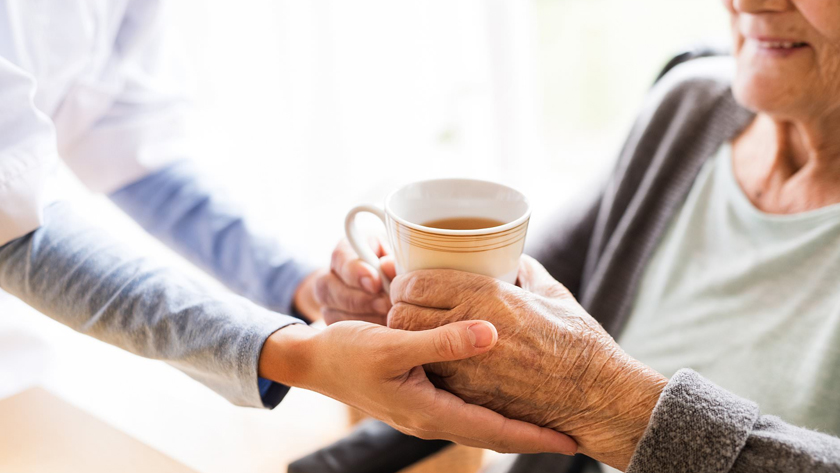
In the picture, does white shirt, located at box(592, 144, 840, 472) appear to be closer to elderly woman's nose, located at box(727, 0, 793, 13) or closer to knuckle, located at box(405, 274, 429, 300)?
elderly woman's nose, located at box(727, 0, 793, 13)

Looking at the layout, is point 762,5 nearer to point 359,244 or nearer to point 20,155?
point 359,244

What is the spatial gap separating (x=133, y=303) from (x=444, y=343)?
377mm

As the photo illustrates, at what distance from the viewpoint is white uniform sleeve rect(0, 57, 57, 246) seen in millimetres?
718

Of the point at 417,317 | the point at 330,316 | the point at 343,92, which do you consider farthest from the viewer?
the point at 343,92

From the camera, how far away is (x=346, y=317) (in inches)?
36.2

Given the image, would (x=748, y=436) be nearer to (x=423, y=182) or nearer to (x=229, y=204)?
(x=423, y=182)

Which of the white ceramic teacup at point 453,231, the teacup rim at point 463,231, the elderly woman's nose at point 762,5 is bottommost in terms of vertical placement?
the white ceramic teacup at point 453,231

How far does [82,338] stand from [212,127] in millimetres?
1145

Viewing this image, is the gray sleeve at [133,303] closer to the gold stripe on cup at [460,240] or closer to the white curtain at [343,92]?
the gold stripe on cup at [460,240]

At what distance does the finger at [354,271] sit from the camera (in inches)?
33.8

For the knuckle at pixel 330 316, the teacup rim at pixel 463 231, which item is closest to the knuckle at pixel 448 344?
the teacup rim at pixel 463 231

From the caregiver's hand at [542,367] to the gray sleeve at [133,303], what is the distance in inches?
7.6

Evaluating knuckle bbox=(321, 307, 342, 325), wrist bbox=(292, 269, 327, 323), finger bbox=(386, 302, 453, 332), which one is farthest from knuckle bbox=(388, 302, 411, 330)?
wrist bbox=(292, 269, 327, 323)

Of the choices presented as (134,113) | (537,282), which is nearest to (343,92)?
(134,113)
